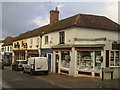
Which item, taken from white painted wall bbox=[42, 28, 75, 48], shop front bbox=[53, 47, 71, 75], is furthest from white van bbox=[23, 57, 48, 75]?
white painted wall bbox=[42, 28, 75, 48]

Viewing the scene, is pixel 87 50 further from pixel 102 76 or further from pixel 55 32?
pixel 55 32

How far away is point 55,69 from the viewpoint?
Answer: 98.5 ft

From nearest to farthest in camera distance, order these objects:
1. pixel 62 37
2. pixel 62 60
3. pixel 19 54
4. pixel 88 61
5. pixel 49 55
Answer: pixel 88 61 → pixel 62 60 → pixel 62 37 → pixel 49 55 → pixel 19 54

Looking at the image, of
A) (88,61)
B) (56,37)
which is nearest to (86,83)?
(88,61)

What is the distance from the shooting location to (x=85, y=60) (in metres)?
24.7

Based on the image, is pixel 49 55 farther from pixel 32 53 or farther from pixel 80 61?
pixel 32 53

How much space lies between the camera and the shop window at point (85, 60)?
79.1ft

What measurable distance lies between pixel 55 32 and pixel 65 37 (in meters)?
2.88

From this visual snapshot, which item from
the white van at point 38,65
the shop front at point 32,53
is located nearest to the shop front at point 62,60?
the white van at point 38,65

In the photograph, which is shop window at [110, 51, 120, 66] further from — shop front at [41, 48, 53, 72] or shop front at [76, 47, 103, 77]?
shop front at [41, 48, 53, 72]

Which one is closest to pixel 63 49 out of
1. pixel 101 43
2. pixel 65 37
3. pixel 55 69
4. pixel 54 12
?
pixel 65 37

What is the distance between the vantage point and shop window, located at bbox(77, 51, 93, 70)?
24.1 metres

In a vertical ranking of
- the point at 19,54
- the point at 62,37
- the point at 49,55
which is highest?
the point at 62,37

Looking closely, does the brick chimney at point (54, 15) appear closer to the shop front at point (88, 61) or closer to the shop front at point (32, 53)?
the shop front at point (32, 53)
